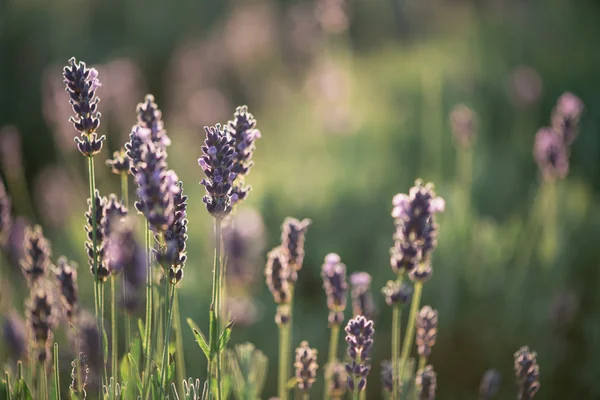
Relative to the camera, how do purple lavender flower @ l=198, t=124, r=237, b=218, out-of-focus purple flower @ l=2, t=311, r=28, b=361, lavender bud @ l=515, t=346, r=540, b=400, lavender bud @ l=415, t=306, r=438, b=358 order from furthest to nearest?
1. out-of-focus purple flower @ l=2, t=311, r=28, b=361
2. lavender bud @ l=415, t=306, r=438, b=358
3. lavender bud @ l=515, t=346, r=540, b=400
4. purple lavender flower @ l=198, t=124, r=237, b=218

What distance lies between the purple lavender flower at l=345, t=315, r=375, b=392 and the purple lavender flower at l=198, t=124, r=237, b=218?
1.39 ft

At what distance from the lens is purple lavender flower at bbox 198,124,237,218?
4.86 feet

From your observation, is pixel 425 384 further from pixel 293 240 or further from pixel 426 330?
pixel 293 240

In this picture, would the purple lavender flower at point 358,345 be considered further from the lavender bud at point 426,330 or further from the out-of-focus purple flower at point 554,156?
the out-of-focus purple flower at point 554,156

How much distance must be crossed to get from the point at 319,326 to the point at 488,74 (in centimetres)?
330

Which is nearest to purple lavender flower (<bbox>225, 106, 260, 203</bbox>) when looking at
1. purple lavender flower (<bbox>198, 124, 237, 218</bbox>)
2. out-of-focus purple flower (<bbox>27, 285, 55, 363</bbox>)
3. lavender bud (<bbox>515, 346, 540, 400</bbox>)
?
purple lavender flower (<bbox>198, 124, 237, 218</bbox>)

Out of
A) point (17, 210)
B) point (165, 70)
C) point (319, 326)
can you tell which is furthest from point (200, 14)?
point (319, 326)

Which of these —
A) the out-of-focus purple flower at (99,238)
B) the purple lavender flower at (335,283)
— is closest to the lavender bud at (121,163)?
the out-of-focus purple flower at (99,238)

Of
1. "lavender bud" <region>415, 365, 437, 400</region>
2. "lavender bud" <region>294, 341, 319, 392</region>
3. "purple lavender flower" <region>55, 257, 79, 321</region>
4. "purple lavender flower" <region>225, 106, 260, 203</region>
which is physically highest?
"purple lavender flower" <region>225, 106, 260, 203</region>

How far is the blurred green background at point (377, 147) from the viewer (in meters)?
3.33

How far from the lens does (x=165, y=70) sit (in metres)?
8.65

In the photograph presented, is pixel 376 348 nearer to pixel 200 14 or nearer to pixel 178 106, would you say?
pixel 178 106

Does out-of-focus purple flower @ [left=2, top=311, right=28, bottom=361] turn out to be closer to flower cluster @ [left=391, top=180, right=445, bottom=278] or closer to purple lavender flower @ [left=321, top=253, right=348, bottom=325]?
purple lavender flower @ [left=321, top=253, right=348, bottom=325]

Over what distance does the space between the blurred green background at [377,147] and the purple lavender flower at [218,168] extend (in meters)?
1.40
